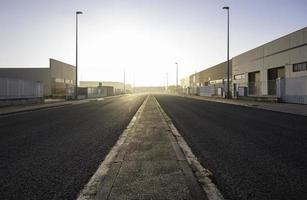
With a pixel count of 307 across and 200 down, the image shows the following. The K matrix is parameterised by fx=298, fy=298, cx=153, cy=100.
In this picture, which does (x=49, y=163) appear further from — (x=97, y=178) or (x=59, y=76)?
(x=59, y=76)

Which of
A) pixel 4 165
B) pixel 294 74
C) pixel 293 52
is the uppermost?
pixel 293 52

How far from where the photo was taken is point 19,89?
98.1ft

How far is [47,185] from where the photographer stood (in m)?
4.29

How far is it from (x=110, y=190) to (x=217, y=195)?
1.41 meters

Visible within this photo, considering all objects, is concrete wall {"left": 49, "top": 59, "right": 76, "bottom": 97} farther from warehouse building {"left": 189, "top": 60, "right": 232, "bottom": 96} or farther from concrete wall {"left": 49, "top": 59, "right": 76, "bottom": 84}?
warehouse building {"left": 189, "top": 60, "right": 232, "bottom": 96}

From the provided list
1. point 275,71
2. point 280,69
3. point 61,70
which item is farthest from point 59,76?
point 280,69

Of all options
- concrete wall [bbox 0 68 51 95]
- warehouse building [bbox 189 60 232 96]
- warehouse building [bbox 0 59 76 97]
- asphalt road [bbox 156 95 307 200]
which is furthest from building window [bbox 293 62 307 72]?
concrete wall [bbox 0 68 51 95]

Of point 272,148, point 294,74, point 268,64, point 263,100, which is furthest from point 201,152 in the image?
point 268,64

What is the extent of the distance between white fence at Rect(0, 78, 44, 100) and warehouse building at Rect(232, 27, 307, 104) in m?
26.1

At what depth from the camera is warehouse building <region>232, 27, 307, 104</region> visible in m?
29.5

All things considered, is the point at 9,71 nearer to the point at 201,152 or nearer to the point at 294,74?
the point at 294,74

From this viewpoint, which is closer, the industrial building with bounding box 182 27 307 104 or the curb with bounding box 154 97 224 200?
the curb with bounding box 154 97 224 200

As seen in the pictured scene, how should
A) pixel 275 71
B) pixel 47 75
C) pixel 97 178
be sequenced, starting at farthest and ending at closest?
pixel 47 75 → pixel 275 71 → pixel 97 178

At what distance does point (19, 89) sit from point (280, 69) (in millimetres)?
32015
